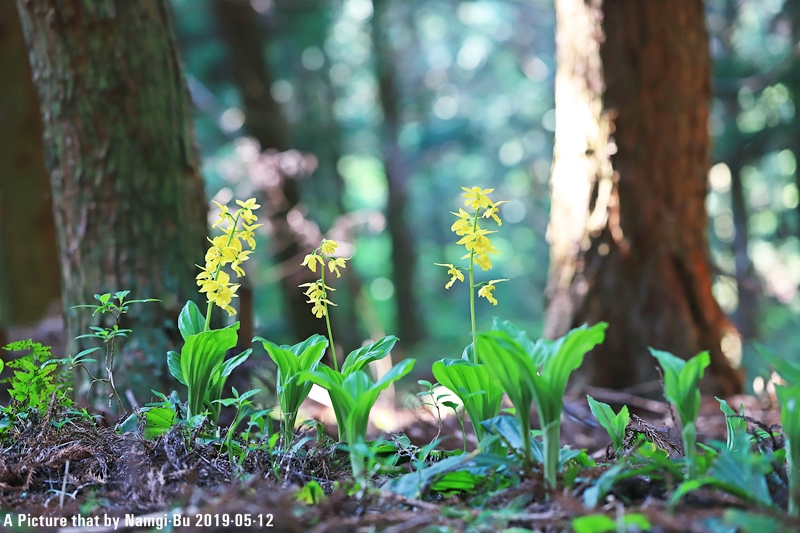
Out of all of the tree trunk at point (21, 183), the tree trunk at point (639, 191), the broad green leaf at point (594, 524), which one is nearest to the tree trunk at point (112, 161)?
the broad green leaf at point (594, 524)

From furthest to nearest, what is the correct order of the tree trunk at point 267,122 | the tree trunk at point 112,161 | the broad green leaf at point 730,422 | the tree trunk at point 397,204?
the tree trunk at point 397,204, the tree trunk at point 267,122, the tree trunk at point 112,161, the broad green leaf at point 730,422

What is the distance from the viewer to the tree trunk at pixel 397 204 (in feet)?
39.7

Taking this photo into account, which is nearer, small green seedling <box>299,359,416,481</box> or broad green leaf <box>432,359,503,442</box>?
small green seedling <box>299,359,416,481</box>

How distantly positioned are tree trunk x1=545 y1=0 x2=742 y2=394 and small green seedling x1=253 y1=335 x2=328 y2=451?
2.47 metres

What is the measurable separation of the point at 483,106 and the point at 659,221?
1418cm

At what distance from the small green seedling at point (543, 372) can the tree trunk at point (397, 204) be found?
34.7 ft

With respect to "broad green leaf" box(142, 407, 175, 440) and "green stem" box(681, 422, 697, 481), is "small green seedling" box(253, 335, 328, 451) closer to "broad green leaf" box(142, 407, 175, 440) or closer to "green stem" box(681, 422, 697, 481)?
"broad green leaf" box(142, 407, 175, 440)

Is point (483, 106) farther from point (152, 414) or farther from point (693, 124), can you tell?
point (152, 414)

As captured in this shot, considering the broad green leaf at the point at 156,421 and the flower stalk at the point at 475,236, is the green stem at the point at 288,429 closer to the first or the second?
the broad green leaf at the point at 156,421

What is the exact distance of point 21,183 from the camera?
205 inches

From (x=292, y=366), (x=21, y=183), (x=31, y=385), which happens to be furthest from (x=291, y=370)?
(x=21, y=183)

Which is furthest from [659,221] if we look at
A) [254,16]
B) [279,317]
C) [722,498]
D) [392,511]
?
[279,317]

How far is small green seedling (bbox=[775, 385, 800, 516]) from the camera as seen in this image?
119cm

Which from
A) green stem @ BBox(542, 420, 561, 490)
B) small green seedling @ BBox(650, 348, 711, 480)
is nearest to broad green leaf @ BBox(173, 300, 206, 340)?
green stem @ BBox(542, 420, 561, 490)
